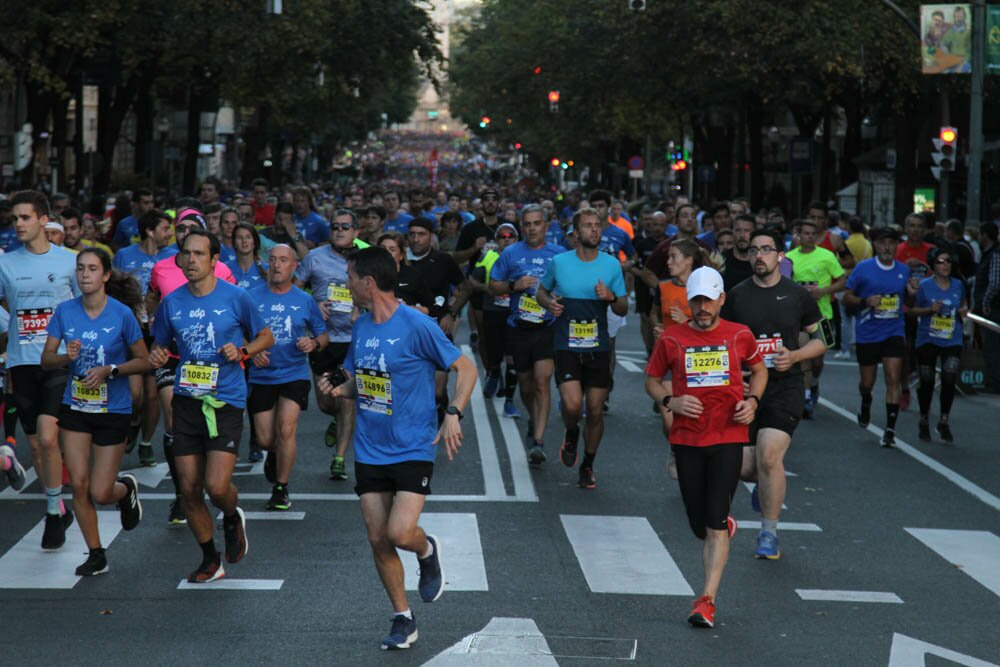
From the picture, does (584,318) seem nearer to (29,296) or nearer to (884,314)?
(884,314)

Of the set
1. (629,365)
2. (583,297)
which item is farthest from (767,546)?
(629,365)

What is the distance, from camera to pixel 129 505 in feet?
32.5

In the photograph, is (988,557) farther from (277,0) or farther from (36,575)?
(277,0)

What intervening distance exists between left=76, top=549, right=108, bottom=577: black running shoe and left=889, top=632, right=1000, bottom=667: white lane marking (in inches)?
159

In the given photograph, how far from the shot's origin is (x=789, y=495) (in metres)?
12.8

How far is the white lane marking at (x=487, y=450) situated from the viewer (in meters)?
12.6

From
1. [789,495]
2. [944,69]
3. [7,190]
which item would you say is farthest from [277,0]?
[789,495]

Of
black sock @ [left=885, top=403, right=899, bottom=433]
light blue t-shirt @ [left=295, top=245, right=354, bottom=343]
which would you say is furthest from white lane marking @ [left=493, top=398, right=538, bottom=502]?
black sock @ [left=885, top=403, right=899, bottom=433]

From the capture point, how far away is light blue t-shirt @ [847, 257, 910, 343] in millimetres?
15266

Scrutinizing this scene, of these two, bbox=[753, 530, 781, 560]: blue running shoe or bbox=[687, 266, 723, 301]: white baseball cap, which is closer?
bbox=[687, 266, 723, 301]: white baseball cap

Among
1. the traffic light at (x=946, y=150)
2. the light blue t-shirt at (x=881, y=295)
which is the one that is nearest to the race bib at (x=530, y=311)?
the light blue t-shirt at (x=881, y=295)

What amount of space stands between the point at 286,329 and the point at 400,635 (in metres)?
4.08

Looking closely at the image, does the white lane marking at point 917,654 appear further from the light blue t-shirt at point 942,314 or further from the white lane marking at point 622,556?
the light blue t-shirt at point 942,314

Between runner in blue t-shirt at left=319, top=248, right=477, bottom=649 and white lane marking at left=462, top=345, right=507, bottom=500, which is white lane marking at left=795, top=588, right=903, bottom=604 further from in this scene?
white lane marking at left=462, top=345, right=507, bottom=500
